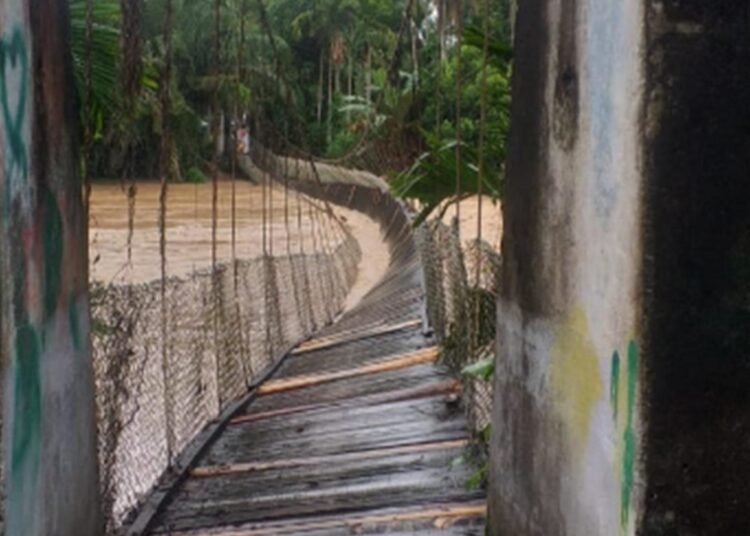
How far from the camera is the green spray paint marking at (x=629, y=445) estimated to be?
2217 mm

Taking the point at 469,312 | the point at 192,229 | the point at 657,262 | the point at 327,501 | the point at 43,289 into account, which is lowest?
the point at 192,229

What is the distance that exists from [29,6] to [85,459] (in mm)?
1270

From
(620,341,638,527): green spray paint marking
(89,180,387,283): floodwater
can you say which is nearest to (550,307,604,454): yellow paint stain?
(620,341,638,527): green spray paint marking

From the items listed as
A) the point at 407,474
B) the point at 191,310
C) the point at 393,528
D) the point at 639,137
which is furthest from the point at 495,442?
the point at 191,310

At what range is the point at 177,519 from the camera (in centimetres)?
386

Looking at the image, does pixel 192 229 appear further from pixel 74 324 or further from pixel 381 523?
pixel 74 324

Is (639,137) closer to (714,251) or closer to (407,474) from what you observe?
(714,251)

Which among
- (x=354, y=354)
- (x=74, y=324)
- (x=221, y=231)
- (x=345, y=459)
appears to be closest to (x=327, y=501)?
(x=345, y=459)

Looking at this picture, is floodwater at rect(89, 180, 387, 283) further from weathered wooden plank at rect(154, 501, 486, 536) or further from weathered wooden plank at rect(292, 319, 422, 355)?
weathered wooden plank at rect(154, 501, 486, 536)

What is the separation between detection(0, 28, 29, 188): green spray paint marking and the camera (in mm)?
2451

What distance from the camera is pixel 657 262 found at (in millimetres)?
2158

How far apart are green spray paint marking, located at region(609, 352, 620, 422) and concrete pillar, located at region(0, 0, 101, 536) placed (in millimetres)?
1288

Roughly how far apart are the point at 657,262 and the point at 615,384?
1.00ft

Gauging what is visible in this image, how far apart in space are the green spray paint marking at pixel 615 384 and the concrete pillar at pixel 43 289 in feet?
4.23
